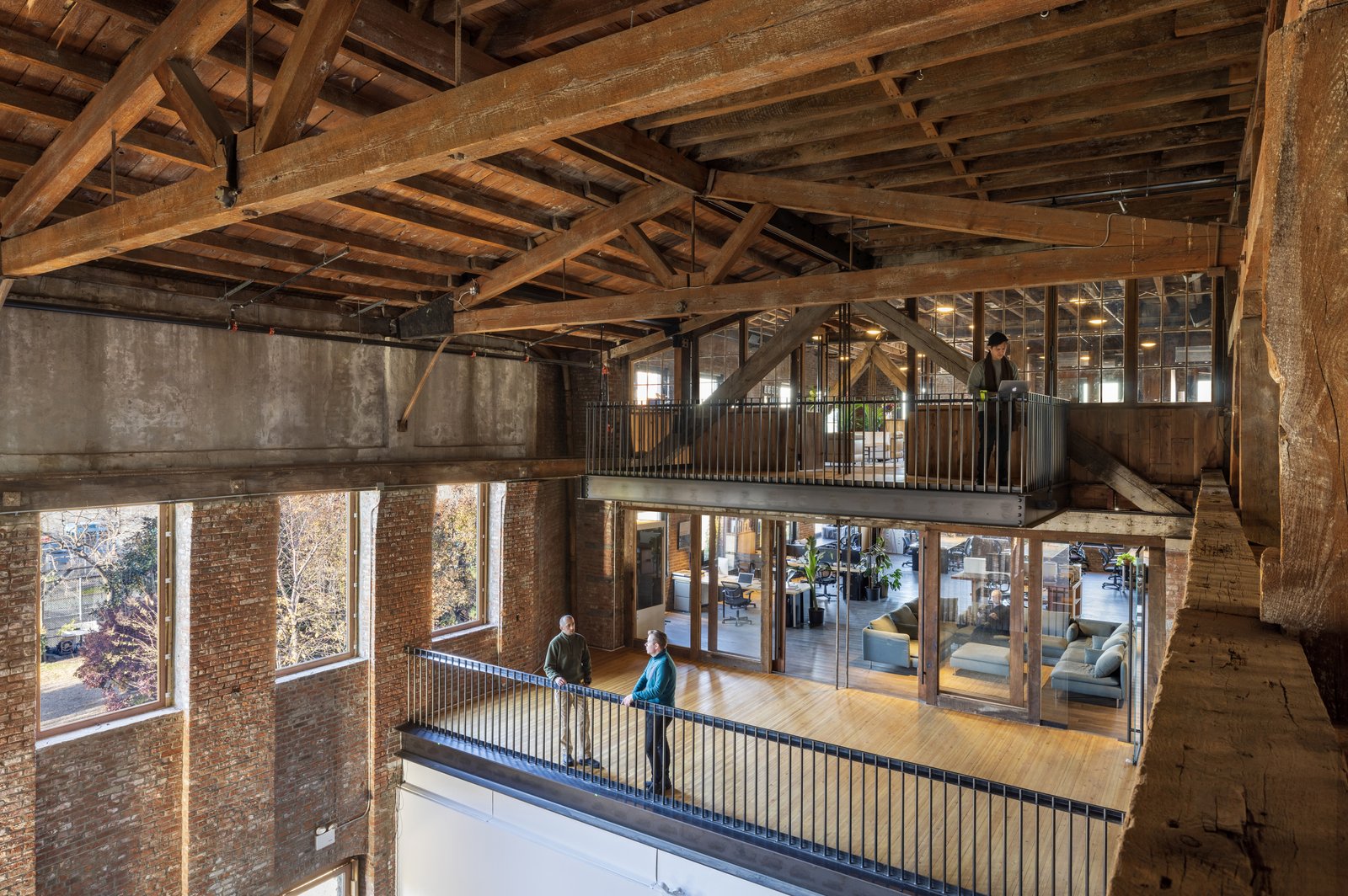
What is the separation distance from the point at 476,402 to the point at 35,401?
17.1 feet

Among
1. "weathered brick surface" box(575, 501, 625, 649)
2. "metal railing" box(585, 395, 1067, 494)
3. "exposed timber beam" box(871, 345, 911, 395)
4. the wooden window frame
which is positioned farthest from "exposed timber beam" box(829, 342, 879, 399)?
the wooden window frame

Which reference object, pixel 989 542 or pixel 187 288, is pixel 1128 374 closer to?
pixel 989 542

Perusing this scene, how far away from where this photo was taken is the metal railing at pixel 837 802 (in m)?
6.18

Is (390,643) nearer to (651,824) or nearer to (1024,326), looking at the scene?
(651,824)

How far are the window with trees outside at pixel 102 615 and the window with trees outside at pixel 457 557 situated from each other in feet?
10.9

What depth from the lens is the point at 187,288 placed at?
7602mm

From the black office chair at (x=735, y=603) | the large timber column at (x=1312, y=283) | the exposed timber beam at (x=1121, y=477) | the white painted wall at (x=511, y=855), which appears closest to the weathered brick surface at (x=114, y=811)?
the white painted wall at (x=511, y=855)

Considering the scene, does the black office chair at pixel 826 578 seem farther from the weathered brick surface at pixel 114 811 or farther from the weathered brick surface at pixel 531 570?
the weathered brick surface at pixel 114 811

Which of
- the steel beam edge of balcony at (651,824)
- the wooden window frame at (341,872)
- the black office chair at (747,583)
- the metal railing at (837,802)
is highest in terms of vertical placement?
the black office chair at (747,583)

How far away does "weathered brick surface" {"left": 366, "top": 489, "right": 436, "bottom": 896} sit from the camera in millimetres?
9461

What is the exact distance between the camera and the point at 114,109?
4090 mm

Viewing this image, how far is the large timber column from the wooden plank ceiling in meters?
1.13

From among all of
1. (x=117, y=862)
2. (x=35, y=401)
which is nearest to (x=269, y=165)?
(x=35, y=401)

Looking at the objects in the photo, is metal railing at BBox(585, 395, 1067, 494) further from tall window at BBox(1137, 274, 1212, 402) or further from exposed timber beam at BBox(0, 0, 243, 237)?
exposed timber beam at BBox(0, 0, 243, 237)
